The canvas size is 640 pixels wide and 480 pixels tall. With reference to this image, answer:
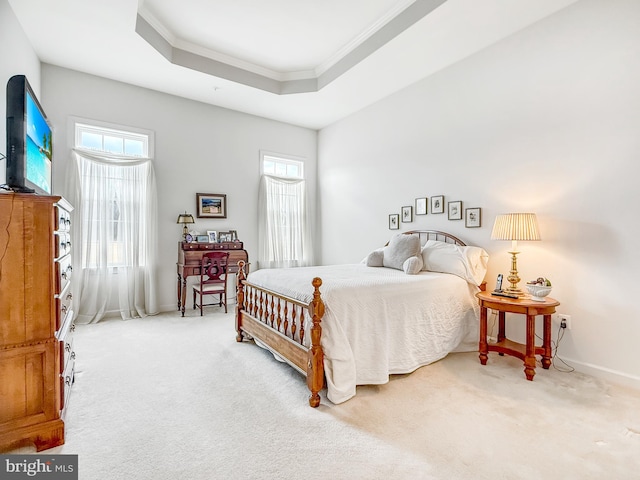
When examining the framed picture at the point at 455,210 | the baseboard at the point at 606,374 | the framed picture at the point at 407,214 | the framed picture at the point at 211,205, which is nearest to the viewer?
the baseboard at the point at 606,374

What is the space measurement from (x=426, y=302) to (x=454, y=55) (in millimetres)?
2748

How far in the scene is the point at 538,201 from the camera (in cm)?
294

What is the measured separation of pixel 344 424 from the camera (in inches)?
74.4

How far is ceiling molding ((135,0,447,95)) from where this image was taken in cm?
313

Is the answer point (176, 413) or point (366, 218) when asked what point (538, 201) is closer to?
point (366, 218)

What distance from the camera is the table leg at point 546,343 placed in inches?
102

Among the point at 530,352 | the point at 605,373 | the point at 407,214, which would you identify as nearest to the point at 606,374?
the point at 605,373

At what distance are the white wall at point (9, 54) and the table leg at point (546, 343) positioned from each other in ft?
15.0

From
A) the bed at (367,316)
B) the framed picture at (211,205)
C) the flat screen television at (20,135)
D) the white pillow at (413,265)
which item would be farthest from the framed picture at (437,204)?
the flat screen television at (20,135)

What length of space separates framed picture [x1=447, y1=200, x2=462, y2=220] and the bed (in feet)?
1.20

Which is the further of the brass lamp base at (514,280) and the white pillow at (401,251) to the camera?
the white pillow at (401,251)

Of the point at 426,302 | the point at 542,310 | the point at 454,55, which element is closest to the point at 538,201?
the point at 542,310

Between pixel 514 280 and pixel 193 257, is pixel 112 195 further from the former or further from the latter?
pixel 514 280

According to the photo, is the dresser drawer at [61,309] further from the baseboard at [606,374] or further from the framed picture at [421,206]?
the baseboard at [606,374]
